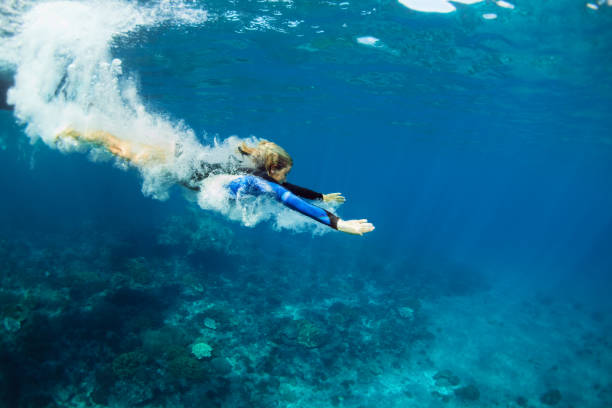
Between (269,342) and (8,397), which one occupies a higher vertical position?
(8,397)

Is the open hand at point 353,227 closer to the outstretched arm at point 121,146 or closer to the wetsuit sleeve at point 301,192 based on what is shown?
the wetsuit sleeve at point 301,192

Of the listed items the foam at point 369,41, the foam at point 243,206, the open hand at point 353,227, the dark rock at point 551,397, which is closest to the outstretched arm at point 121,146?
the foam at point 243,206

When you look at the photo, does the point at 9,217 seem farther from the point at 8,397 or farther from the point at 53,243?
the point at 8,397

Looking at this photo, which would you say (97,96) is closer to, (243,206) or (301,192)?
(243,206)

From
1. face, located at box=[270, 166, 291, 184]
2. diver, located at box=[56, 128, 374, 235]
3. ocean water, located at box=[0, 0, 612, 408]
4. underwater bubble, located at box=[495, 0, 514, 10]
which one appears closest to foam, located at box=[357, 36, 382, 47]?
ocean water, located at box=[0, 0, 612, 408]

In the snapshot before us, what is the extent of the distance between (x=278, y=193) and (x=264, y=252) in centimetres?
2084

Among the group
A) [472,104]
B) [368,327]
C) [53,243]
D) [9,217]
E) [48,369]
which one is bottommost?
[9,217]

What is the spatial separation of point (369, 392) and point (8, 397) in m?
10.9

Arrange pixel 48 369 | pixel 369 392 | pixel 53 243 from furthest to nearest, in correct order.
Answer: pixel 53 243 → pixel 369 392 → pixel 48 369

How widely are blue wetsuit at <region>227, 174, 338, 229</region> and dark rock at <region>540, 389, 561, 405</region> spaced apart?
15475 millimetres

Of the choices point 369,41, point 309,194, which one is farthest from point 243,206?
point 369,41

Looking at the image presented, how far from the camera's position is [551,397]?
1284 cm

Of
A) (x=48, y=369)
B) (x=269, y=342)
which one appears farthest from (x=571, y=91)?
(x=48, y=369)

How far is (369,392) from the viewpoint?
37.5ft
